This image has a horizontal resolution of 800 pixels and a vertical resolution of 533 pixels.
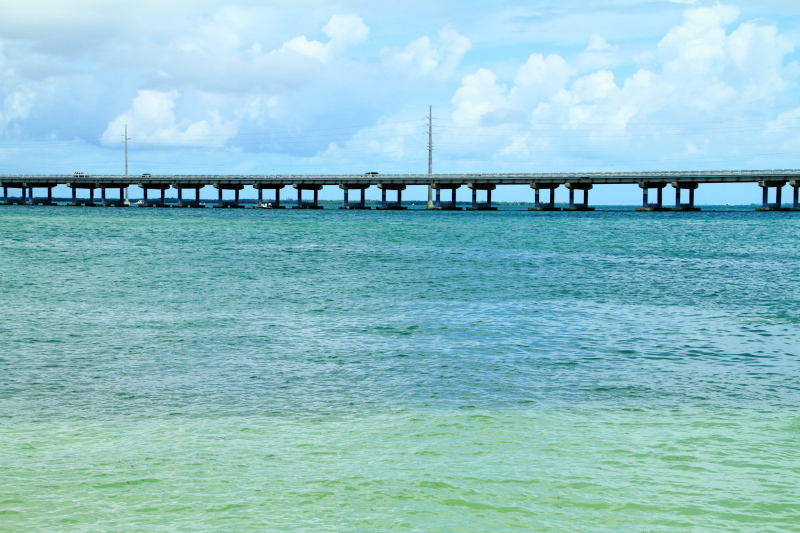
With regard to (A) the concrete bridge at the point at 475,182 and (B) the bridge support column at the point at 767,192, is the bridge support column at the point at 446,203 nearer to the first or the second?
(A) the concrete bridge at the point at 475,182

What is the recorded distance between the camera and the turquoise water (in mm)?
8867

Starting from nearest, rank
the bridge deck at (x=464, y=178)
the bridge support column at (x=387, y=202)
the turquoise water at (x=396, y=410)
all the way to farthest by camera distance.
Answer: the turquoise water at (x=396, y=410)
the bridge deck at (x=464, y=178)
the bridge support column at (x=387, y=202)

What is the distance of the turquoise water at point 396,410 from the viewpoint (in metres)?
8.87

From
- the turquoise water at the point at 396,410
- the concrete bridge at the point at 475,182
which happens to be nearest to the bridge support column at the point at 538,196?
the concrete bridge at the point at 475,182

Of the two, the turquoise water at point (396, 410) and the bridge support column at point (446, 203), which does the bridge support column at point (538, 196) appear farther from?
the turquoise water at point (396, 410)

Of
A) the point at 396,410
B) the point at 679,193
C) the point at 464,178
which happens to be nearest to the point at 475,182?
the point at 464,178

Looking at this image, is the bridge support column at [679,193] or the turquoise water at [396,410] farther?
the bridge support column at [679,193]

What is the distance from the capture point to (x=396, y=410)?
13.1m

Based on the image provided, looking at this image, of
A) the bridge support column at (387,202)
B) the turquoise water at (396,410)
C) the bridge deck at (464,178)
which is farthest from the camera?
the bridge support column at (387,202)

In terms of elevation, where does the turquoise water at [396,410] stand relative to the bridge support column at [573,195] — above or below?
below

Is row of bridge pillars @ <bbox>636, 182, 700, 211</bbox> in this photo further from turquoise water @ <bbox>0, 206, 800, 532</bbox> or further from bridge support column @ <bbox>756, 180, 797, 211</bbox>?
turquoise water @ <bbox>0, 206, 800, 532</bbox>

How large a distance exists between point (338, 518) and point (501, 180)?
16147cm

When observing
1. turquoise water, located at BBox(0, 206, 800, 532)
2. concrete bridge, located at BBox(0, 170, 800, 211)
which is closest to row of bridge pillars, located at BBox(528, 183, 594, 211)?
concrete bridge, located at BBox(0, 170, 800, 211)

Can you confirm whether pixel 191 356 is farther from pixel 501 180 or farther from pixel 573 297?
pixel 501 180
